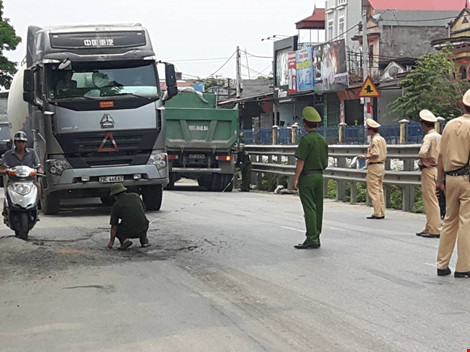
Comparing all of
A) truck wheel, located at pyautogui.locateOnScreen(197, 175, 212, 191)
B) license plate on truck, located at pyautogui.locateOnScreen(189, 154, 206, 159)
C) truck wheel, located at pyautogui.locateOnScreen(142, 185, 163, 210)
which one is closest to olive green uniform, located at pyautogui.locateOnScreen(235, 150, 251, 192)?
truck wheel, located at pyautogui.locateOnScreen(197, 175, 212, 191)

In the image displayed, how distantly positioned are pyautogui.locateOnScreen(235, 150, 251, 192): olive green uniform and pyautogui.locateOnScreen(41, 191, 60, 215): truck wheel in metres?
11.0

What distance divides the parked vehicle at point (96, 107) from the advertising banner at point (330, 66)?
34.5 metres

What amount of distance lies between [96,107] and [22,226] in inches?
166

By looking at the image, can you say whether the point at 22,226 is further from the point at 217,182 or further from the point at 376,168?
the point at 217,182

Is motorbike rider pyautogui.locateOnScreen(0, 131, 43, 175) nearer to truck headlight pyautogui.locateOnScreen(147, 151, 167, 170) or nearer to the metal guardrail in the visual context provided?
truck headlight pyautogui.locateOnScreen(147, 151, 167, 170)

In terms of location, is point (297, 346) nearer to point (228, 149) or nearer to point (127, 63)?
point (127, 63)

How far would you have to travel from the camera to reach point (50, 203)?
16672 millimetres

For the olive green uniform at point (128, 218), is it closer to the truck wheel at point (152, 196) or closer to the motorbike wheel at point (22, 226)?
the motorbike wheel at point (22, 226)

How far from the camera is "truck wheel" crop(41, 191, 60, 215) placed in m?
16.5

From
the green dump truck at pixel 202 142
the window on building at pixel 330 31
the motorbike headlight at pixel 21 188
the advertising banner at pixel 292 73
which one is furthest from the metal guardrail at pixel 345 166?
the window on building at pixel 330 31

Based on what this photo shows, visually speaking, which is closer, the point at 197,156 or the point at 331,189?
the point at 331,189

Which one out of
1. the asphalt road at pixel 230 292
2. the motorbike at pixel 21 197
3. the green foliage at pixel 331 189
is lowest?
the green foliage at pixel 331 189

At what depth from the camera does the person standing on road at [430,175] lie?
40.0 ft

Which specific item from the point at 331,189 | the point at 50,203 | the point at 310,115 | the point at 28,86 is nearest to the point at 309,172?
the point at 310,115
